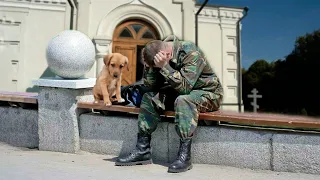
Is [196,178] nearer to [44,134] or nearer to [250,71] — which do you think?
[44,134]

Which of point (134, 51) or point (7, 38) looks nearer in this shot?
point (7, 38)

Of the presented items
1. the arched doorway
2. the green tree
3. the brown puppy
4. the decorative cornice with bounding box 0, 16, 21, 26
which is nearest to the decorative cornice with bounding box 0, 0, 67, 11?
the decorative cornice with bounding box 0, 16, 21, 26

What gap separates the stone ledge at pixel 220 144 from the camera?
2.38 meters

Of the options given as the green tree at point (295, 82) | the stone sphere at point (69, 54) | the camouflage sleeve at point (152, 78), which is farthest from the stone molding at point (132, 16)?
the green tree at point (295, 82)

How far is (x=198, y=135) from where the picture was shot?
2.69 metres

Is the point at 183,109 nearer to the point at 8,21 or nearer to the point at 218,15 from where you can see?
the point at 8,21

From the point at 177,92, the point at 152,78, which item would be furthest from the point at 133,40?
the point at 177,92

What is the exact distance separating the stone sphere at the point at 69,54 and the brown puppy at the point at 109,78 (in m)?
0.25

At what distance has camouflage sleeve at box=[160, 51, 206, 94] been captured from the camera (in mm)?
2414

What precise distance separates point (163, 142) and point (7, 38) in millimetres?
7388

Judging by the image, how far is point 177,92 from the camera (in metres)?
2.62

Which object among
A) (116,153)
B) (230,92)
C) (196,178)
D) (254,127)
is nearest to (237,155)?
(254,127)

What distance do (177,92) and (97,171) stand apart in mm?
1001

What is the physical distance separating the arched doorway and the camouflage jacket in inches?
245
